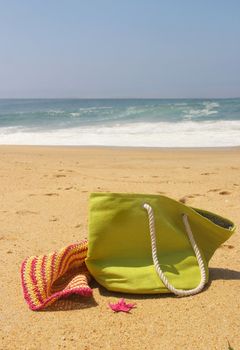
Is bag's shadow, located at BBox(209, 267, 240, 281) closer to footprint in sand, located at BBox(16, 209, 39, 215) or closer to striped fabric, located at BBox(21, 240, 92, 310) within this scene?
striped fabric, located at BBox(21, 240, 92, 310)

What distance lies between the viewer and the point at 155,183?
540cm

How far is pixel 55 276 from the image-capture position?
2.42m

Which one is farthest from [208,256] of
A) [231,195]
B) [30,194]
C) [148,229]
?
[30,194]

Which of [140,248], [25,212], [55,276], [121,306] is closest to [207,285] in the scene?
[140,248]

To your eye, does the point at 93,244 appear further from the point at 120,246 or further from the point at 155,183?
the point at 155,183

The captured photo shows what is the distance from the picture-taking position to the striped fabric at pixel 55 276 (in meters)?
2.29

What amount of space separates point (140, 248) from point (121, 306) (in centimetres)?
40

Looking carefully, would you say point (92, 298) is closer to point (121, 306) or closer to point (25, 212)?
point (121, 306)

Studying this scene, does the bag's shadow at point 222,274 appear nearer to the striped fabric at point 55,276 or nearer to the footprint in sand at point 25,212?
the striped fabric at point 55,276

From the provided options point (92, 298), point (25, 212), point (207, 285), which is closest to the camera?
point (92, 298)

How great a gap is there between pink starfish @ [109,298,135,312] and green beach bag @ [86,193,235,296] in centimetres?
11

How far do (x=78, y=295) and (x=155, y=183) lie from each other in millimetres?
3138

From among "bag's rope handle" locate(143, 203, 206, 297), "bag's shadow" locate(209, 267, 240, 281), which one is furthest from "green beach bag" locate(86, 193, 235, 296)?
"bag's shadow" locate(209, 267, 240, 281)

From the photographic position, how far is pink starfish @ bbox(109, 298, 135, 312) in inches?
87.0
